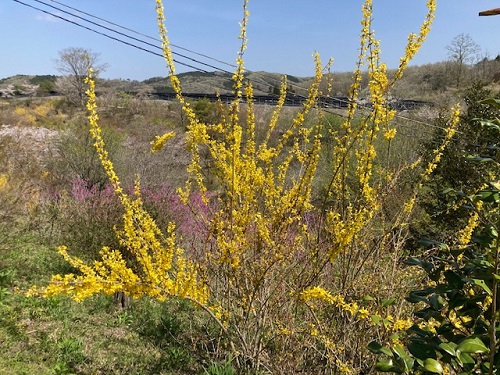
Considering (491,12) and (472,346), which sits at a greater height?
(491,12)

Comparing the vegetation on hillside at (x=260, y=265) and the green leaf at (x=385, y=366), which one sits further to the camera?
the vegetation on hillside at (x=260, y=265)

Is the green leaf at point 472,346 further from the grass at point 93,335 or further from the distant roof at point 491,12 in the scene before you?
the grass at point 93,335

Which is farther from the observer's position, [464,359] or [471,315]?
[471,315]

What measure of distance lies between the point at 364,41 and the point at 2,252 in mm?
6490

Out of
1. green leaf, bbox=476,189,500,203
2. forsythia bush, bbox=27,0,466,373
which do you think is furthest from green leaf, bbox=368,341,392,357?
forsythia bush, bbox=27,0,466,373

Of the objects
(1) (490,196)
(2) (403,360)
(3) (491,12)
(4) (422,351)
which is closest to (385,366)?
(2) (403,360)

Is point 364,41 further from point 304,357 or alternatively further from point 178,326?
point 178,326

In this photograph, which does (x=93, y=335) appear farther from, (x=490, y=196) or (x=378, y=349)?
(x=490, y=196)

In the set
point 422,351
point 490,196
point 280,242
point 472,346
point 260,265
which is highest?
point 490,196

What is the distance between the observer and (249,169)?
3.07 metres

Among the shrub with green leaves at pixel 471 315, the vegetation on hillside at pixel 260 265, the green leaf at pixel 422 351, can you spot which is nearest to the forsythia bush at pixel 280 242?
the vegetation on hillside at pixel 260 265

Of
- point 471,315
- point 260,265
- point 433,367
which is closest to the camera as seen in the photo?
point 433,367

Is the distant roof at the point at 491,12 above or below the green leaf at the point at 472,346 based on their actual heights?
above

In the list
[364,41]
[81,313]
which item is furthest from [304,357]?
[81,313]
